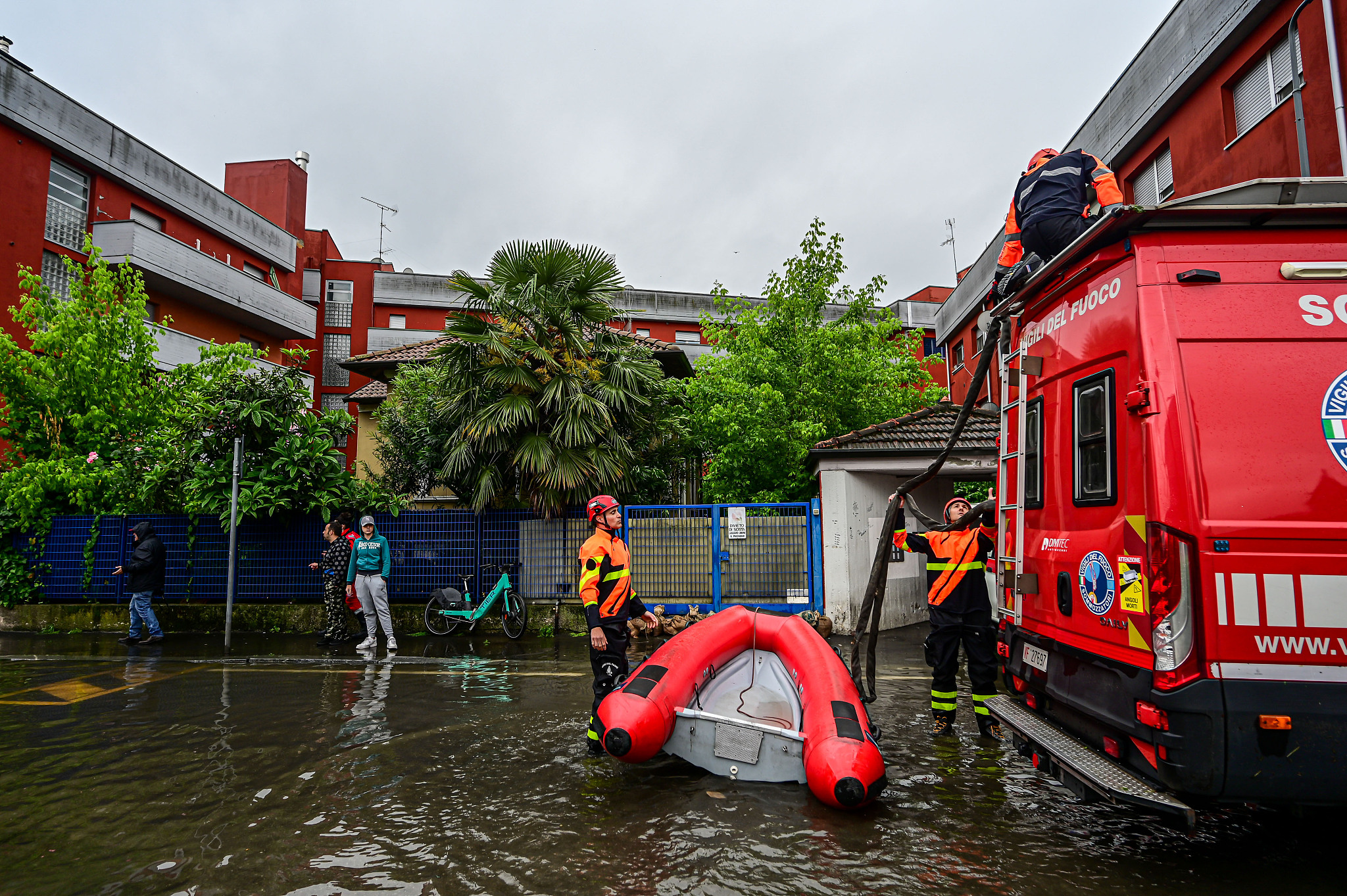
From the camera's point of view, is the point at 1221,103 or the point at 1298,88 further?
the point at 1221,103

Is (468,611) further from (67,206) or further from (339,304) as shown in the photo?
(339,304)

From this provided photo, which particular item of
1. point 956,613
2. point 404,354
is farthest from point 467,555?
point 404,354

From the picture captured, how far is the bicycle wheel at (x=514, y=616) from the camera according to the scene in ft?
36.9

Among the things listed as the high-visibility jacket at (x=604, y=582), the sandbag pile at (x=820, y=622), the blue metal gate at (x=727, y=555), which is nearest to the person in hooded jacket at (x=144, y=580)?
Result: the blue metal gate at (x=727, y=555)

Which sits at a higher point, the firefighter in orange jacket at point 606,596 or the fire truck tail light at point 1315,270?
the fire truck tail light at point 1315,270

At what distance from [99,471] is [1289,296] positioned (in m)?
16.1

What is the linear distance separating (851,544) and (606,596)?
620 centimetres

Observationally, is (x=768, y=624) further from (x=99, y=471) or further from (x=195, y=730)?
(x=99, y=471)

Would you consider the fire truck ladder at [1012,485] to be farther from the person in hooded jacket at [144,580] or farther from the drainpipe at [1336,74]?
the person in hooded jacket at [144,580]

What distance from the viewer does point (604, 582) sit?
18.5 ft

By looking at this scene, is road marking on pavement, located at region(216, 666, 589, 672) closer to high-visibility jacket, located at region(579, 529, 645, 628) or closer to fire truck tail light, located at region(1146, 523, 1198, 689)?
high-visibility jacket, located at region(579, 529, 645, 628)

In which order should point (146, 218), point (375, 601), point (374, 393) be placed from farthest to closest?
point (146, 218) < point (374, 393) < point (375, 601)

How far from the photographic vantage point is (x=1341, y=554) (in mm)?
2902

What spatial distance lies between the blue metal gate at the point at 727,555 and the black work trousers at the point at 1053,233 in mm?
6939
